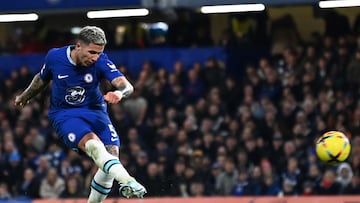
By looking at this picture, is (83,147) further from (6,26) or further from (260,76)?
(6,26)

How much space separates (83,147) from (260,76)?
8454mm

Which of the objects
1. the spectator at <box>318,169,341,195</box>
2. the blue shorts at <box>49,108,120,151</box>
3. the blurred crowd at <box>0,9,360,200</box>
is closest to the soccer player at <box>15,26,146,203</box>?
the blue shorts at <box>49,108,120,151</box>

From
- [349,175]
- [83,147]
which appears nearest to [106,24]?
[349,175]

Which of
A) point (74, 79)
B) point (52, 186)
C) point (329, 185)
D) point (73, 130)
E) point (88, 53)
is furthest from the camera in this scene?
point (52, 186)

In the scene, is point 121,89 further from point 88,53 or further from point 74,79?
point 74,79

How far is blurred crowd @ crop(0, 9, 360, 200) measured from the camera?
17.7m

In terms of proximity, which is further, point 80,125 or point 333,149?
point 333,149

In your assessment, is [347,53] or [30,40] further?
[30,40]

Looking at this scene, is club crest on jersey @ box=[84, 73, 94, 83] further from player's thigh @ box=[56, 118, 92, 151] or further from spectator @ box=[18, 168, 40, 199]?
spectator @ box=[18, 168, 40, 199]

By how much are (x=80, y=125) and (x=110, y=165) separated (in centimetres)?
67

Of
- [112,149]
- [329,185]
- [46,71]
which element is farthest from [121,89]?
[329,185]

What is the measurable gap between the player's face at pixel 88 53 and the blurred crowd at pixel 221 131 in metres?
6.81

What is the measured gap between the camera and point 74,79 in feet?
37.1

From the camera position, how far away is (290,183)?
1734 centimetres
